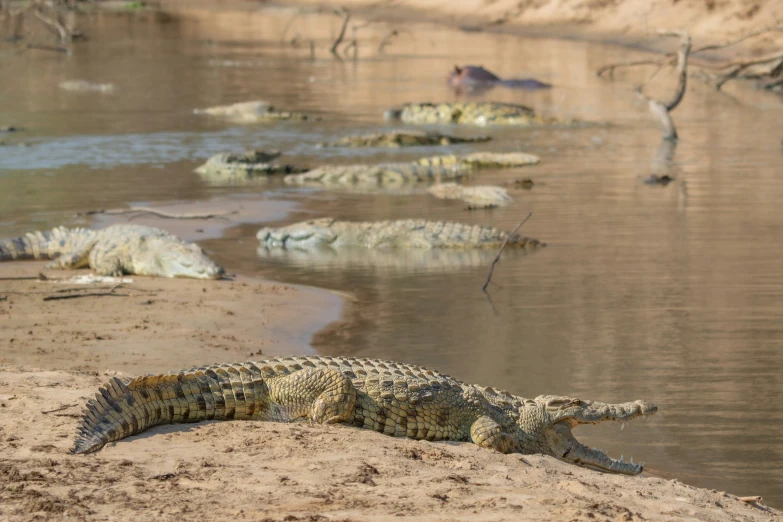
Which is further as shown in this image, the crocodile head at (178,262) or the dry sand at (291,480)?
the crocodile head at (178,262)

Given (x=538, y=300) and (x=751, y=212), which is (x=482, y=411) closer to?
(x=538, y=300)

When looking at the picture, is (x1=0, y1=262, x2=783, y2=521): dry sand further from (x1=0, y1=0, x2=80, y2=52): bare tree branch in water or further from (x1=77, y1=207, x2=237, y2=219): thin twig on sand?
(x1=0, y1=0, x2=80, y2=52): bare tree branch in water

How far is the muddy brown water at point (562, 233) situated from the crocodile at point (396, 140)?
19.0 inches

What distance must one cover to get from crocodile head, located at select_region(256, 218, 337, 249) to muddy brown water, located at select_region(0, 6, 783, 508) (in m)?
0.25

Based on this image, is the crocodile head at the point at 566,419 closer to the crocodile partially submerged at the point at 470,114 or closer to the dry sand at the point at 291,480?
the dry sand at the point at 291,480

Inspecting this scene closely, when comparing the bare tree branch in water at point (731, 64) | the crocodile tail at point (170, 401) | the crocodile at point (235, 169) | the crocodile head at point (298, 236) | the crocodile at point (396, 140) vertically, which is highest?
the bare tree branch in water at point (731, 64)

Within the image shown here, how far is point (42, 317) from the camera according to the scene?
723 centimetres

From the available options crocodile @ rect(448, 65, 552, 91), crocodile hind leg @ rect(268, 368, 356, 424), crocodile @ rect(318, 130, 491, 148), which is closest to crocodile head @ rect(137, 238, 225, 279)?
crocodile hind leg @ rect(268, 368, 356, 424)

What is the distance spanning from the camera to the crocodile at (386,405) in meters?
4.89

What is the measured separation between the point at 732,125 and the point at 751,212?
784 cm

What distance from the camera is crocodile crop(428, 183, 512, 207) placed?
12.7 metres

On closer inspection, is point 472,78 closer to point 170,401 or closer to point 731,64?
point 731,64

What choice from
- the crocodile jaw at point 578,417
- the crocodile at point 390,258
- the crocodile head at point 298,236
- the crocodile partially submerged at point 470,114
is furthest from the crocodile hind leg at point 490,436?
the crocodile partially submerged at point 470,114

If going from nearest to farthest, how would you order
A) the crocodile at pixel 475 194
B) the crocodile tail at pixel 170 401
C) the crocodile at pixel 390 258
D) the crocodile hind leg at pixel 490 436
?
→ the crocodile tail at pixel 170 401, the crocodile hind leg at pixel 490 436, the crocodile at pixel 390 258, the crocodile at pixel 475 194
